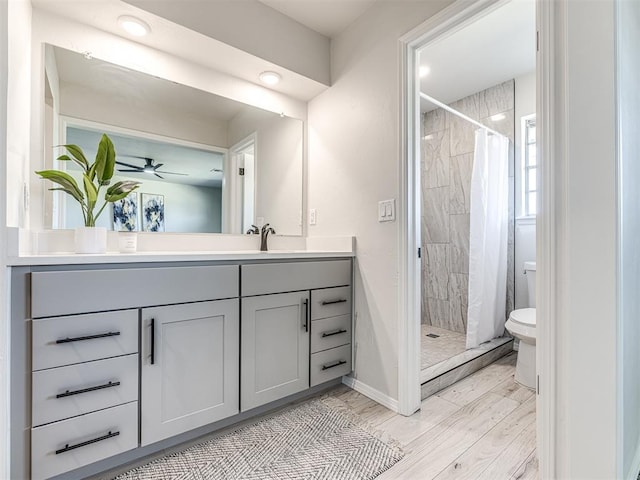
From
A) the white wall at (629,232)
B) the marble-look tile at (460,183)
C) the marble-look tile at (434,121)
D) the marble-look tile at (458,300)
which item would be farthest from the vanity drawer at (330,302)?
the marble-look tile at (434,121)

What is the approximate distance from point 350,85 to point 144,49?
122cm

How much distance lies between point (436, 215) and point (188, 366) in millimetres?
2679

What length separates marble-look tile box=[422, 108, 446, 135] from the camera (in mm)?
3164

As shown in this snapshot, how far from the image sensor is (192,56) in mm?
1842

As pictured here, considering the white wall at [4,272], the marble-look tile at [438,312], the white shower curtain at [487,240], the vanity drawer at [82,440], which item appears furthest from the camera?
the marble-look tile at [438,312]

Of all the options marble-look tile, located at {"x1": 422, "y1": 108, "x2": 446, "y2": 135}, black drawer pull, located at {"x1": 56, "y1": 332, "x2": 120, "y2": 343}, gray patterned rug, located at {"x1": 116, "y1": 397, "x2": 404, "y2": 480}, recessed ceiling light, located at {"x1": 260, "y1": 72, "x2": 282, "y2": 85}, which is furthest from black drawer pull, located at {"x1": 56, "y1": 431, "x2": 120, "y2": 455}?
marble-look tile, located at {"x1": 422, "y1": 108, "x2": 446, "y2": 135}

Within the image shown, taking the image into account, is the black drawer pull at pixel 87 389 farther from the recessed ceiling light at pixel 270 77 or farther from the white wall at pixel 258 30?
the recessed ceiling light at pixel 270 77

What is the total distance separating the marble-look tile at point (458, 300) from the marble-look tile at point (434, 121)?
1.51m

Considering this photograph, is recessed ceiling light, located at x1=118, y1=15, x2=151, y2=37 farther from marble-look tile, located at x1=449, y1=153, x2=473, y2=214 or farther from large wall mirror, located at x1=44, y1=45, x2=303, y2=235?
marble-look tile, located at x1=449, y1=153, x2=473, y2=214

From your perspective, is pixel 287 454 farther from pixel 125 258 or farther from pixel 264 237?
pixel 264 237

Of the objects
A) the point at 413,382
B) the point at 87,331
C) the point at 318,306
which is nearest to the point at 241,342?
the point at 318,306

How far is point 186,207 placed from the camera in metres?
1.90

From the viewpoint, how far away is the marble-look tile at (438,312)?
3105 millimetres

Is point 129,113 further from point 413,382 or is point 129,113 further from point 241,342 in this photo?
point 413,382
